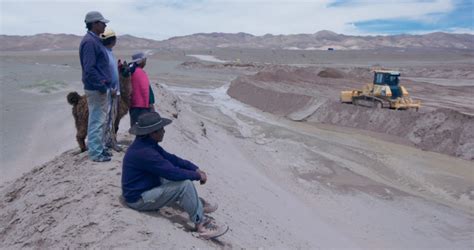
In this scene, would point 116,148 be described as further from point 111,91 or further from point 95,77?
point 95,77

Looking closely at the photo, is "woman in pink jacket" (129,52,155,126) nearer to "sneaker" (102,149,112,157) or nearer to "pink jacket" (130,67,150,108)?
"pink jacket" (130,67,150,108)

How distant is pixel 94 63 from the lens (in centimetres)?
646

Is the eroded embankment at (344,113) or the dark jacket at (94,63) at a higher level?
the dark jacket at (94,63)

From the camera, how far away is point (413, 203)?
12297 mm

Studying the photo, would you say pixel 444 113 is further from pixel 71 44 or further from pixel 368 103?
pixel 71 44

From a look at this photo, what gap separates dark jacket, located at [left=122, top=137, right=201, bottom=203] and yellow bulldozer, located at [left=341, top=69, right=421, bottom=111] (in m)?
18.6

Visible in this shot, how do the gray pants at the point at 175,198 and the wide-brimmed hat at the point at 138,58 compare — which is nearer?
the gray pants at the point at 175,198

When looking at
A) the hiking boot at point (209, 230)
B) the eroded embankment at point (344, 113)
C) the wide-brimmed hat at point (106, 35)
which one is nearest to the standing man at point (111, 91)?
the wide-brimmed hat at point (106, 35)

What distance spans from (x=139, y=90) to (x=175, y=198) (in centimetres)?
275

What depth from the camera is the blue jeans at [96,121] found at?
22.0ft

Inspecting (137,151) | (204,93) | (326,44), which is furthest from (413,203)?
(326,44)

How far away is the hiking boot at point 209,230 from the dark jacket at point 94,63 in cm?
255

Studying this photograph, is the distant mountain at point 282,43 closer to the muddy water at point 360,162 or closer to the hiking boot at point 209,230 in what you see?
the muddy water at point 360,162

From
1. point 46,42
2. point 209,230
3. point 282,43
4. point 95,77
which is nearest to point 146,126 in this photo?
point 209,230
